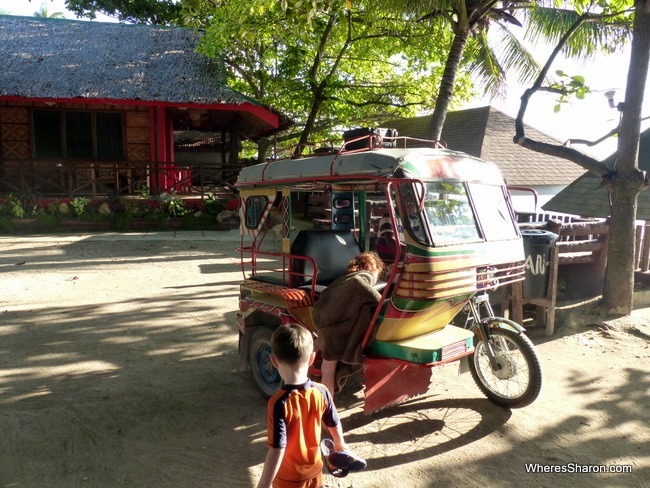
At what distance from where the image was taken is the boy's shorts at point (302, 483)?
244 cm

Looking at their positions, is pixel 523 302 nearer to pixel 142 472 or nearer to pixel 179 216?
pixel 142 472

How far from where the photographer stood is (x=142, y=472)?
3439 mm

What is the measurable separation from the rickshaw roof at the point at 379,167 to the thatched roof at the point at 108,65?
1060cm

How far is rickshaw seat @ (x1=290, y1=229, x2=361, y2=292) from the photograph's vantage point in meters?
4.66

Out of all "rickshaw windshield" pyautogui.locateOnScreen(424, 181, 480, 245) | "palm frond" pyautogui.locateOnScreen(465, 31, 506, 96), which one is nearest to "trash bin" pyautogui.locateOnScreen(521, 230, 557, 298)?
"rickshaw windshield" pyautogui.locateOnScreen(424, 181, 480, 245)

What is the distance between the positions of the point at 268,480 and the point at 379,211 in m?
8.25

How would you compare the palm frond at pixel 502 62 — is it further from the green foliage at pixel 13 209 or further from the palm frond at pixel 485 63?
→ the green foliage at pixel 13 209

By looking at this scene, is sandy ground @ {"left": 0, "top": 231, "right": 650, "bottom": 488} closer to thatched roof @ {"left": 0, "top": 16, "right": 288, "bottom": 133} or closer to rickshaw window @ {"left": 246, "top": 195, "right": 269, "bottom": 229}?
rickshaw window @ {"left": 246, "top": 195, "right": 269, "bottom": 229}

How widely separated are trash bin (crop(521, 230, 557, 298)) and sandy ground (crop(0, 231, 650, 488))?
1.96 feet

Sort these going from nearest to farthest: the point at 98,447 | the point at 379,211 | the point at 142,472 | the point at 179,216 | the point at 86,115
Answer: the point at 142,472 → the point at 98,447 → the point at 379,211 → the point at 179,216 → the point at 86,115

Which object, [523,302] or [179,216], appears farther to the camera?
[179,216]

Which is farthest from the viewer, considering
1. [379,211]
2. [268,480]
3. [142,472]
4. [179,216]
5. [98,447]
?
[179,216]

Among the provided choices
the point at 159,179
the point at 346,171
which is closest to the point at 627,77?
the point at 346,171

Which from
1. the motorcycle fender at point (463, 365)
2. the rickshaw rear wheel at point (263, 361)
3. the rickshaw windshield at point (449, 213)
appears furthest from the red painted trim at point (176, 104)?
the motorcycle fender at point (463, 365)
